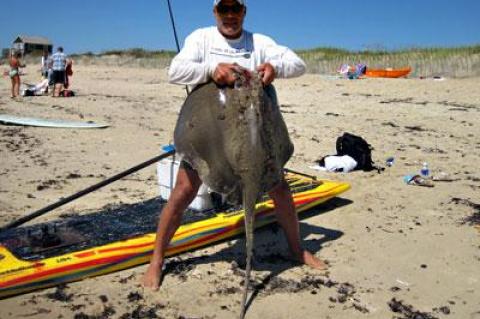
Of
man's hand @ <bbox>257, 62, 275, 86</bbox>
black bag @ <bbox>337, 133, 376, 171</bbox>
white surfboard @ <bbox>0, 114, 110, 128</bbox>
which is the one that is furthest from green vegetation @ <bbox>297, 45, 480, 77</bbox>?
man's hand @ <bbox>257, 62, 275, 86</bbox>

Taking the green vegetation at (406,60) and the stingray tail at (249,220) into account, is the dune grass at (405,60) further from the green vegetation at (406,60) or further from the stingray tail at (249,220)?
the stingray tail at (249,220)

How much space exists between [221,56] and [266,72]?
36cm

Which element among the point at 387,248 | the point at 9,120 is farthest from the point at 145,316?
the point at 9,120

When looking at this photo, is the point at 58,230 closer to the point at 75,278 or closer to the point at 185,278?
the point at 75,278

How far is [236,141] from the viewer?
2.95 metres

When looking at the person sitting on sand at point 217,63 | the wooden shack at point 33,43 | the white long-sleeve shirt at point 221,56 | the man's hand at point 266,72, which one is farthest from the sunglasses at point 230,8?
the wooden shack at point 33,43

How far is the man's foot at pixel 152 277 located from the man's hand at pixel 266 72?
5.20 ft

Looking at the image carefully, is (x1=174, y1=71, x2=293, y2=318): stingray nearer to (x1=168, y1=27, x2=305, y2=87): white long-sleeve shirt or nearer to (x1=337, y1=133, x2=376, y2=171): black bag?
(x1=168, y1=27, x2=305, y2=87): white long-sleeve shirt

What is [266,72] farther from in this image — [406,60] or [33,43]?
[33,43]

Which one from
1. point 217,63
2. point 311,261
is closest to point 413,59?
point 311,261

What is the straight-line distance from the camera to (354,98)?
15242 mm

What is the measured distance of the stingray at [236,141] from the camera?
9.66ft

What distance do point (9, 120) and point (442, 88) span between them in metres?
13.8

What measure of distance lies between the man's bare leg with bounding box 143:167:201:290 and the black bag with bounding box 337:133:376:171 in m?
3.94
